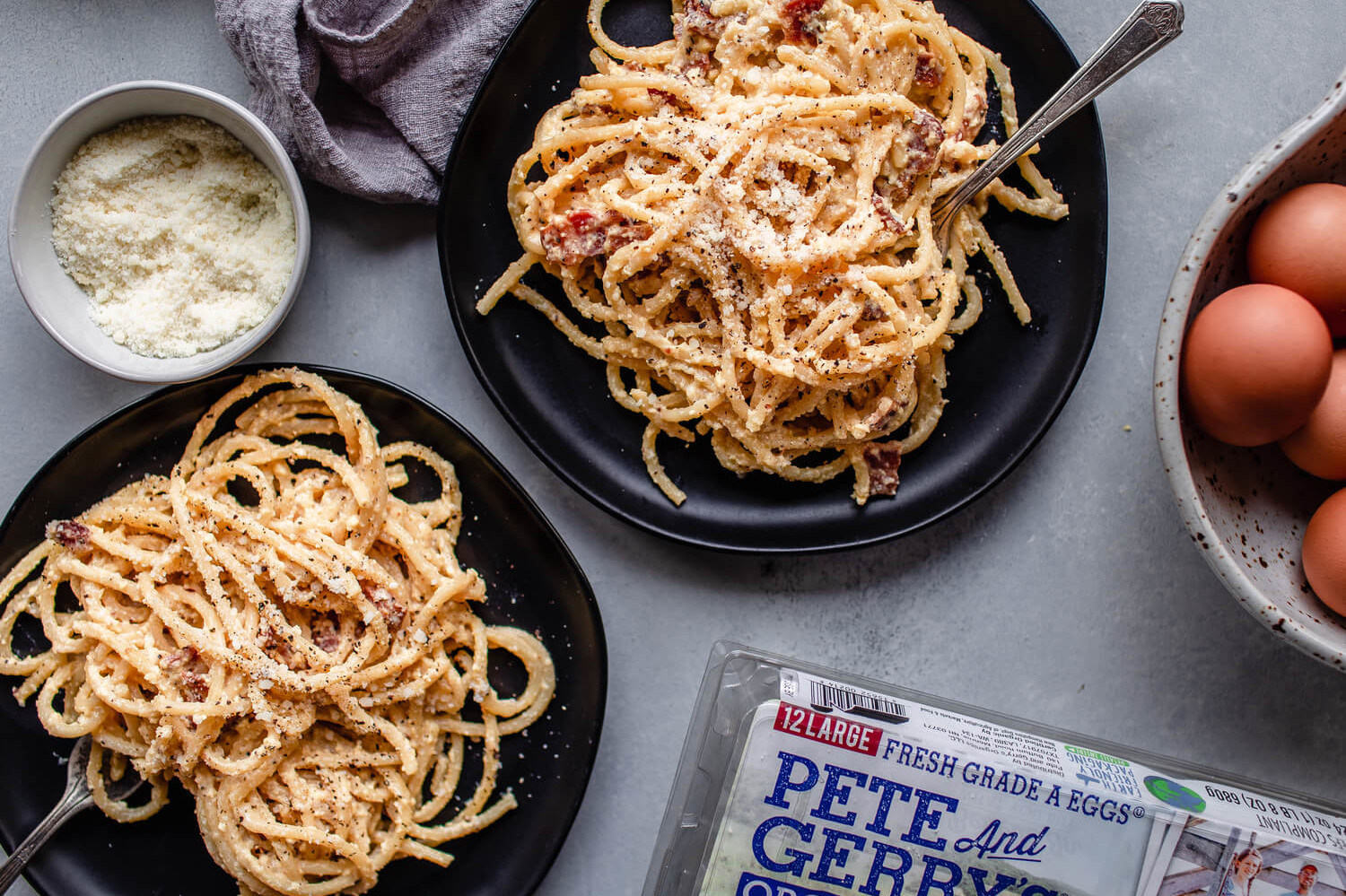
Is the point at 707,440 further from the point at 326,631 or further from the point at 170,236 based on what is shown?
the point at 170,236

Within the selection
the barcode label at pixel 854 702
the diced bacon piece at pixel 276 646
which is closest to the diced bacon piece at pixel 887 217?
the barcode label at pixel 854 702

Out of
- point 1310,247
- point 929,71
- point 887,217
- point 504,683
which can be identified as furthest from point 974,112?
point 504,683

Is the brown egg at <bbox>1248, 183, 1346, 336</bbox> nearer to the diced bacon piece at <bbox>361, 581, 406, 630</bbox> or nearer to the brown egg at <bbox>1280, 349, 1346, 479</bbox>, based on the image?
the brown egg at <bbox>1280, 349, 1346, 479</bbox>

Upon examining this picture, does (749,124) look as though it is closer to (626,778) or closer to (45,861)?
(626,778)

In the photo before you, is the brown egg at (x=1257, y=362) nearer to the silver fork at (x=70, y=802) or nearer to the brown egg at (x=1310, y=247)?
the brown egg at (x=1310, y=247)

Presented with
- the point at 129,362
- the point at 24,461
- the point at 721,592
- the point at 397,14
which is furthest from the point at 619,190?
the point at 24,461

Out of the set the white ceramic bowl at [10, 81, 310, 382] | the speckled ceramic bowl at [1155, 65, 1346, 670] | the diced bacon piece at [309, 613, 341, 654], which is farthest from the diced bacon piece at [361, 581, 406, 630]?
the speckled ceramic bowl at [1155, 65, 1346, 670]
